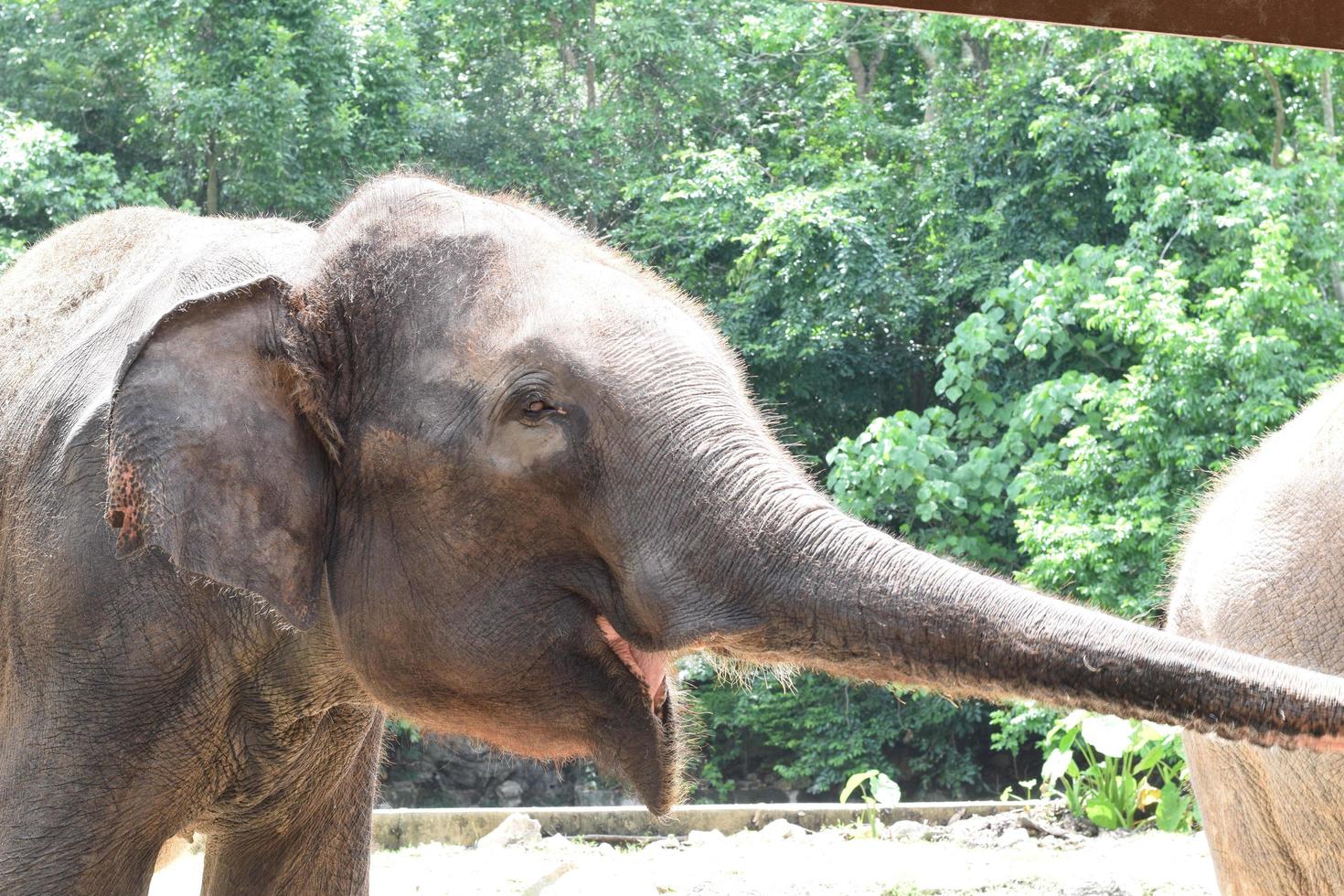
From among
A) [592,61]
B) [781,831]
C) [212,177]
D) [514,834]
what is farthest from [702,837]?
[592,61]

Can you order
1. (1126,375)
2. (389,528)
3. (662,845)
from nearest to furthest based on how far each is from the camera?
(389,528) → (662,845) → (1126,375)

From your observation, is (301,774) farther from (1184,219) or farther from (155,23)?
(155,23)

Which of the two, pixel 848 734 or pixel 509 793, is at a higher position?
pixel 848 734

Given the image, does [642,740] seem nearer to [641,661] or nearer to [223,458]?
[641,661]

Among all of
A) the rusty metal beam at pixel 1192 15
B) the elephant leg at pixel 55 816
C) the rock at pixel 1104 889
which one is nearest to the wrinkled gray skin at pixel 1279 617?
the rusty metal beam at pixel 1192 15

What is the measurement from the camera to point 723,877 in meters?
6.22

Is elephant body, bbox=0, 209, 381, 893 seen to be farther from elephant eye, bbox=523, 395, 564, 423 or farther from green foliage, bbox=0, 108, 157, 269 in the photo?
green foliage, bbox=0, 108, 157, 269

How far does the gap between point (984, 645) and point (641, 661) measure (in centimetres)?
68

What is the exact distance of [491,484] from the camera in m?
2.27

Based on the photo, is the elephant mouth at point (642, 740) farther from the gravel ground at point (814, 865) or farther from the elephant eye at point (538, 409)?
the gravel ground at point (814, 865)

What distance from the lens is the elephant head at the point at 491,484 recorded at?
209cm

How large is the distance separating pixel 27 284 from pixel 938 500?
12.9 meters

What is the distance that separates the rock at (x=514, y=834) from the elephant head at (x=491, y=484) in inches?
214

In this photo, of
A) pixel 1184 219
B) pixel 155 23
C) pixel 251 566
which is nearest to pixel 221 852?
pixel 251 566
